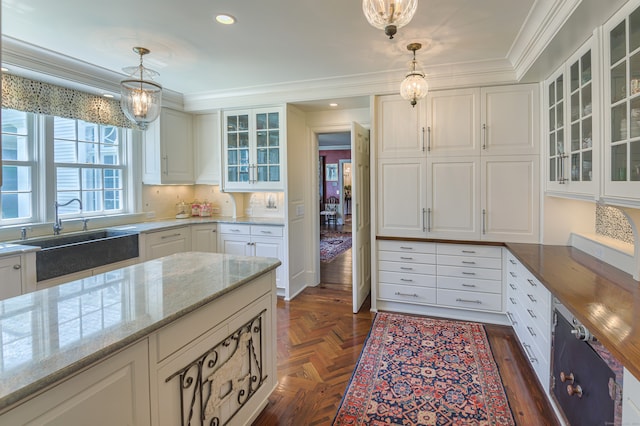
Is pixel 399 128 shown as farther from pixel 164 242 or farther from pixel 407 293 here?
pixel 164 242

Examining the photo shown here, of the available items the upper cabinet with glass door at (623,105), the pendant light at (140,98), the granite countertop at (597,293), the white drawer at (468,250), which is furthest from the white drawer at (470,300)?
the pendant light at (140,98)

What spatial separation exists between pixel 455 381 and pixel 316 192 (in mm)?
2934

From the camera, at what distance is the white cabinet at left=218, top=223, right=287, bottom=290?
169 inches

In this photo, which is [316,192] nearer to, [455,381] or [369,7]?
[455,381]

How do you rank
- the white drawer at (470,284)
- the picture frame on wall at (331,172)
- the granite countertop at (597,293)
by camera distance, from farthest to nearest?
the picture frame on wall at (331,172), the white drawer at (470,284), the granite countertop at (597,293)

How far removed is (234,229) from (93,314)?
3077 mm

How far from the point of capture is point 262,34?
2699 millimetres

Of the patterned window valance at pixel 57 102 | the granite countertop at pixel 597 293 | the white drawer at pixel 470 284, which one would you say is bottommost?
the white drawer at pixel 470 284

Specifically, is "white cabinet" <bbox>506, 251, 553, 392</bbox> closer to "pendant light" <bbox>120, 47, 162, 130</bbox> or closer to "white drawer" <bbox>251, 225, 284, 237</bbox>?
"white drawer" <bbox>251, 225, 284, 237</bbox>

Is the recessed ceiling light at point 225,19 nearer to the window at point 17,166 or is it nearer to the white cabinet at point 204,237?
the window at point 17,166

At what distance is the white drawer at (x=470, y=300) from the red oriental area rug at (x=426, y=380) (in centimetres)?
20

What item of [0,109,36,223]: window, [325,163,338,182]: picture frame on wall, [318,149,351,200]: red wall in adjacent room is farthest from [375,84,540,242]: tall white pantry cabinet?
[325,163,338,182]: picture frame on wall

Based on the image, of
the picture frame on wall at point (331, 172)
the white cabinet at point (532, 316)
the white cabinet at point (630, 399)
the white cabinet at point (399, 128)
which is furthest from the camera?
the picture frame on wall at point (331, 172)

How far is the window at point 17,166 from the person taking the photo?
317 cm
